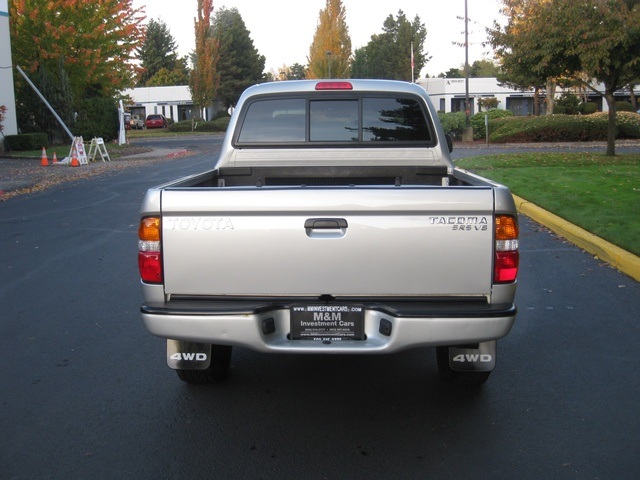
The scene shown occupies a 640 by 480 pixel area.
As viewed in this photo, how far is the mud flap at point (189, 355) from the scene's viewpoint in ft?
14.6

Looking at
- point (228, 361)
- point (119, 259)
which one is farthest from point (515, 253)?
point (119, 259)

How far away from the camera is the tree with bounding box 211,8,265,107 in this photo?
8156 cm

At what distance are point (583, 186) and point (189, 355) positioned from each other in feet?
38.7

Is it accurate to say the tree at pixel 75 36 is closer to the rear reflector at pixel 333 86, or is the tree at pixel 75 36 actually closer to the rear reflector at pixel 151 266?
the rear reflector at pixel 333 86

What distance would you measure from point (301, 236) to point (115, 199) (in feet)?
40.3

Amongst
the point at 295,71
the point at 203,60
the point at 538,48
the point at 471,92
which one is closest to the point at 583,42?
the point at 538,48

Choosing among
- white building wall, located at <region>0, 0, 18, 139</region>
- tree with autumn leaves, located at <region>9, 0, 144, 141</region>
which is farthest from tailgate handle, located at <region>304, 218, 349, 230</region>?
tree with autumn leaves, located at <region>9, 0, 144, 141</region>

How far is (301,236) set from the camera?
389cm

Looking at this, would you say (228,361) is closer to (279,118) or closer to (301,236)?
(301,236)

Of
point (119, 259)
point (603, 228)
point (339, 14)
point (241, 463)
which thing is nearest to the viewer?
point (241, 463)

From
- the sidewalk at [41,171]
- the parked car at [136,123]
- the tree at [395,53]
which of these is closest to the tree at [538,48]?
the sidewalk at [41,171]

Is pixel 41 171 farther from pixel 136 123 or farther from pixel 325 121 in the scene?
pixel 136 123

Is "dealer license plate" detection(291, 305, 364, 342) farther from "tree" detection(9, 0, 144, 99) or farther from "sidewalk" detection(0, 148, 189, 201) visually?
"tree" detection(9, 0, 144, 99)

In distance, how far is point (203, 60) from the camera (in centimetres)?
5869
